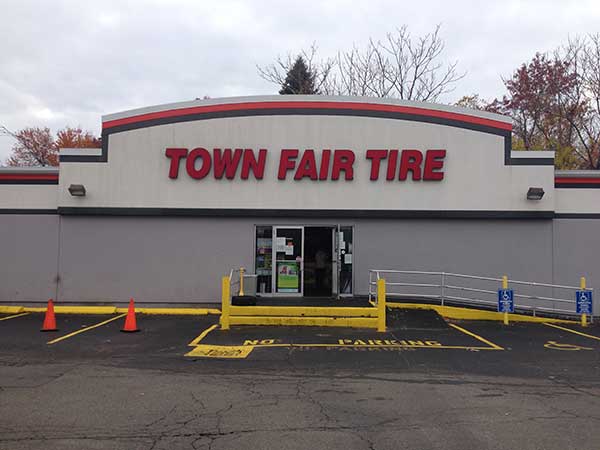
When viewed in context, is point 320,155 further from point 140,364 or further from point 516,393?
point 516,393

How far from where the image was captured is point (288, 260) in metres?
17.3

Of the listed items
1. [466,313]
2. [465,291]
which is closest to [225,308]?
[466,313]

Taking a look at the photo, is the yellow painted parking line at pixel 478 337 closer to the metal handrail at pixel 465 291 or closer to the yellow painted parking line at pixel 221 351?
the metal handrail at pixel 465 291

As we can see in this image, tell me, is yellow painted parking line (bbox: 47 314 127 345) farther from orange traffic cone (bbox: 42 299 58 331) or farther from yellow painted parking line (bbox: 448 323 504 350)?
yellow painted parking line (bbox: 448 323 504 350)

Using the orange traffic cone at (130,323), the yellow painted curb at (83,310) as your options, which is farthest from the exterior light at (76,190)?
the orange traffic cone at (130,323)

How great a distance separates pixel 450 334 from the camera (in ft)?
42.1

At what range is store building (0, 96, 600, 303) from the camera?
17125 millimetres

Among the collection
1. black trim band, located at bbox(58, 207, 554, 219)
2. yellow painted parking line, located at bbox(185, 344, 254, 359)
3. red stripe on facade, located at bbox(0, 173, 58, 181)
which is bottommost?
yellow painted parking line, located at bbox(185, 344, 254, 359)

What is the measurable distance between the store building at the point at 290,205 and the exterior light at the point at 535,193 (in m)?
0.24

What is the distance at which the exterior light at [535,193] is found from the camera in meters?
16.7

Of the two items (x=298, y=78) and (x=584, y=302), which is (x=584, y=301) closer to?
(x=584, y=302)

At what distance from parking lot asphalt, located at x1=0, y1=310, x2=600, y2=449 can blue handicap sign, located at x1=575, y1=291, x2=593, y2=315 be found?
2.32m

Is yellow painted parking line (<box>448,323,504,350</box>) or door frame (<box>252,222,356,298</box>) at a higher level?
door frame (<box>252,222,356,298</box>)

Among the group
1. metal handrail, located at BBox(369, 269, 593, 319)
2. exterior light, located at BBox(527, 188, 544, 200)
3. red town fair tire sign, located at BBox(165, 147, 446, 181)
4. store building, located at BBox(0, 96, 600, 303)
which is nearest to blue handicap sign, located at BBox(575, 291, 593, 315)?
metal handrail, located at BBox(369, 269, 593, 319)
